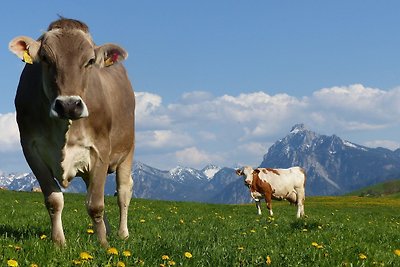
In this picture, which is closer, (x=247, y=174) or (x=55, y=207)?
(x=55, y=207)

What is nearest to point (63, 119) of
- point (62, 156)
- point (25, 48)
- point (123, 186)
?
point (62, 156)

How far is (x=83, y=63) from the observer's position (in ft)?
23.7

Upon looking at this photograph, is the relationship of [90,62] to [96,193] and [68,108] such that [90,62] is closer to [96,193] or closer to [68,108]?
[68,108]

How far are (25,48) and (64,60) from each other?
72cm

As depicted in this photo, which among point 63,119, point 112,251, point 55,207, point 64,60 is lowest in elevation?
point 112,251

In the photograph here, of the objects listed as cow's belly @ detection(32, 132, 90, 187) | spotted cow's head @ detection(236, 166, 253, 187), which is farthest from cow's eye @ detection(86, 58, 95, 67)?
spotted cow's head @ detection(236, 166, 253, 187)

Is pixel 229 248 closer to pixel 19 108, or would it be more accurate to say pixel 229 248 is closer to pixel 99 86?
pixel 99 86

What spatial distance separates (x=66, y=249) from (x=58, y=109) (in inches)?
73.0

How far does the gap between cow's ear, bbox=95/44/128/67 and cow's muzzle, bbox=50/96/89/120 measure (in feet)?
4.18

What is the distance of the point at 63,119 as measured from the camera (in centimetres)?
708

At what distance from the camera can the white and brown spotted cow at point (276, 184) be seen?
28.8 meters

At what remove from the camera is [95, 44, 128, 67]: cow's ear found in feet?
25.3

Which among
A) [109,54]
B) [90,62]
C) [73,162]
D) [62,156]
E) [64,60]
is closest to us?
[64,60]

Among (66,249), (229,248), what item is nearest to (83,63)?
(66,249)
